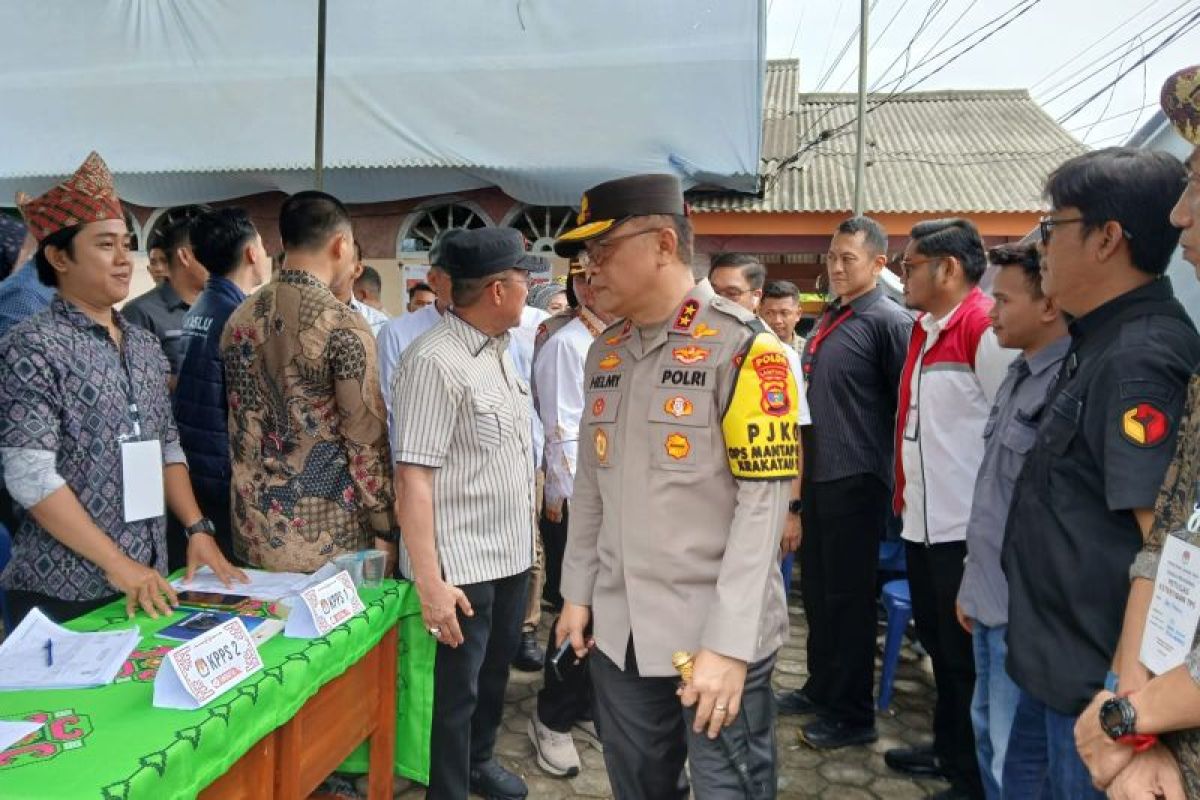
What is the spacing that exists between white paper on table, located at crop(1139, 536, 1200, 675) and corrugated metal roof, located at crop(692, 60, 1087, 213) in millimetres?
9393

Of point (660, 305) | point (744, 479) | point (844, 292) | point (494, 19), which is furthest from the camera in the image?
point (494, 19)

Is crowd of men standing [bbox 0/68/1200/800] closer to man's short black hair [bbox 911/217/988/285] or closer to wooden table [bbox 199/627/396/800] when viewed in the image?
man's short black hair [bbox 911/217/988/285]

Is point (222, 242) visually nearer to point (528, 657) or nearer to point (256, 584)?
point (256, 584)

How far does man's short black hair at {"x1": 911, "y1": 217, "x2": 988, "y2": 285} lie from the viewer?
269 centimetres

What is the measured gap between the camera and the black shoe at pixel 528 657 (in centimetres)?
366

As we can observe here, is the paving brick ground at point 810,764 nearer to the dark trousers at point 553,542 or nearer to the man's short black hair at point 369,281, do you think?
the dark trousers at point 553,542

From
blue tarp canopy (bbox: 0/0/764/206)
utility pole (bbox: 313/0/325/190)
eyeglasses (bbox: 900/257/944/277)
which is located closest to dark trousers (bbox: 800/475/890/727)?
eyeglasses (bbox: 900/257/944/277)

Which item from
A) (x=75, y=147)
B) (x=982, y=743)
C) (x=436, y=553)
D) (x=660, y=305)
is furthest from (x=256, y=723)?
(x=75, y=147)

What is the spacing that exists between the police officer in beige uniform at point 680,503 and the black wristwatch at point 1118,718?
1.84ft

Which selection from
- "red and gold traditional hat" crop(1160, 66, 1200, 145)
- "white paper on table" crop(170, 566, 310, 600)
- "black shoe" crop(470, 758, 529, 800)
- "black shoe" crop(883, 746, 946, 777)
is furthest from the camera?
"black shoe" crop(883, 746, 946, 777)

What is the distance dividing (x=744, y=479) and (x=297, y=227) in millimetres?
1496

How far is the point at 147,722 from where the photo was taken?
4.46ft

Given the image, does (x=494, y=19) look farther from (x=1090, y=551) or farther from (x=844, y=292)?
(x=1090, y=551)

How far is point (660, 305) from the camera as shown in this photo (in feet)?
5.45
